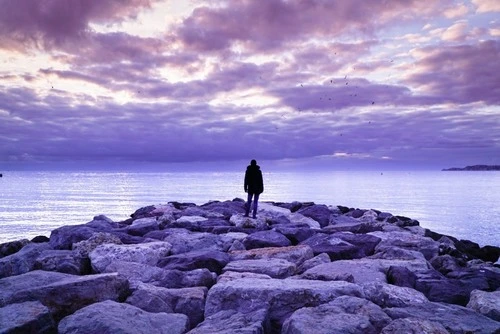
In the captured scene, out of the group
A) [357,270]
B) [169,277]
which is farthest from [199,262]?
[357,270]

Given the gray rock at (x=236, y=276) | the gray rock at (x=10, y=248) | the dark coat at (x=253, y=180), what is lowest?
the gray rock at (x=10, y=248)

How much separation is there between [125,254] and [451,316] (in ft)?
17.0

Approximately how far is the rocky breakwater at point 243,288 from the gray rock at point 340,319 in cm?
1

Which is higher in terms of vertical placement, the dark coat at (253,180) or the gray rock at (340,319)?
the dark coat at (253,180)

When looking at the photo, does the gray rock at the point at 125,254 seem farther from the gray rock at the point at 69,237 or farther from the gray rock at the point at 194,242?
the gray rock at the point at 69,237

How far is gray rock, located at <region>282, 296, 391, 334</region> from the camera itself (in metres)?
4.30

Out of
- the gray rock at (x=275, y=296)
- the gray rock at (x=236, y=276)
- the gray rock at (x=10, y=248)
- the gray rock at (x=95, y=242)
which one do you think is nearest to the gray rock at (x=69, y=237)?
the gray rock at (x=95, y=242)

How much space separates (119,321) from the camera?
4.49 meters

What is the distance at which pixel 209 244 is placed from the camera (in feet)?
30.7

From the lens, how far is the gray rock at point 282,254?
8008 millimetres

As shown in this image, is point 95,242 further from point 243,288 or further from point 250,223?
point 250,223

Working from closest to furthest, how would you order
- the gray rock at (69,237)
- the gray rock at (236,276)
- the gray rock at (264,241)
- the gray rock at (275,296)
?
the gray rock at (275,296), the gray rock at (236,276), the gray rock at (264,241), the gray rock at (69,237)

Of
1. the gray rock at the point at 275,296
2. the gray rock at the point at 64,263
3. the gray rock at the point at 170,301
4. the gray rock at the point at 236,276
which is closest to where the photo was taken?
the gray rock at the point at 275,296

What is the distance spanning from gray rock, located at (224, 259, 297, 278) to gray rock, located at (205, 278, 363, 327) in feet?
3.79
